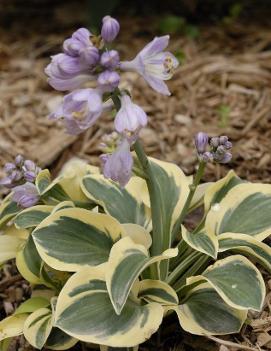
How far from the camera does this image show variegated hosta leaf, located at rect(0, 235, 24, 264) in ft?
8.69

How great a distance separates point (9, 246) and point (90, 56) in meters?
1.04

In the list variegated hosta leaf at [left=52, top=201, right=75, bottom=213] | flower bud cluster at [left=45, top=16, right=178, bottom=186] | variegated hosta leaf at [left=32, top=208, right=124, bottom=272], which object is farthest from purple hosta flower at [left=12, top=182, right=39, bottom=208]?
flower bud cluster at [left=45, top=16, right=178, bottom=186]

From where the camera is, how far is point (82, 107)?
200 cm

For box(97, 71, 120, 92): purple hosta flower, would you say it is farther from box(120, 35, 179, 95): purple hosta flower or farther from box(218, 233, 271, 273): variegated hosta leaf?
box(218, 233, 271, 273): variegated hosta leaf

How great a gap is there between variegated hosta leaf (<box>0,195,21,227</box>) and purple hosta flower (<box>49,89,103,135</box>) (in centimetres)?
85

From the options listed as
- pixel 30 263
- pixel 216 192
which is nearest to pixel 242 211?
pixel 216 192

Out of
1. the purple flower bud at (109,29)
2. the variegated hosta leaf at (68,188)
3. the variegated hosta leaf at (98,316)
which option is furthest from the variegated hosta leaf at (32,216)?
the purple flower bud at (109,29)

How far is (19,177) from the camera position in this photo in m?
2.64

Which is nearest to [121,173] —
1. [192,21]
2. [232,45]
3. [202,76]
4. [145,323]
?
[145,323]

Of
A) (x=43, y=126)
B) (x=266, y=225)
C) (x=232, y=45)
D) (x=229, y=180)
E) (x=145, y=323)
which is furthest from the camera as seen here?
(x=232, y=45)

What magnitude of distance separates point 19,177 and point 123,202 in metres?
0.45

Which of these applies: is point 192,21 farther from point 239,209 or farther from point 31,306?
point 31,306

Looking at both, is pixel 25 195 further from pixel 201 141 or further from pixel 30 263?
pixel 201 141

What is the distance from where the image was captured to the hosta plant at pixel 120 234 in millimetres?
2041
